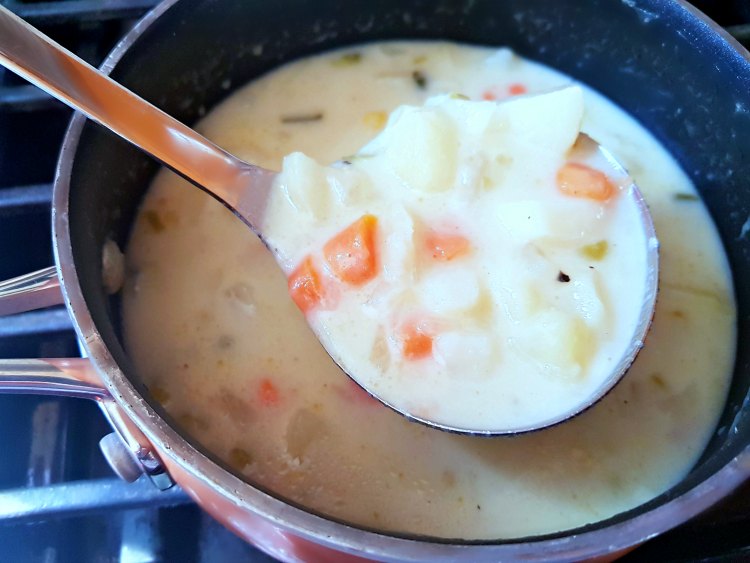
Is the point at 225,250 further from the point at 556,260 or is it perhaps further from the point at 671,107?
the point at 671,107

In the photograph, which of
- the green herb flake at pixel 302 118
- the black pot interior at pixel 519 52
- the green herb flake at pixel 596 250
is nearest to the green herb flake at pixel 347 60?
the black pot interior at pixel 519 52

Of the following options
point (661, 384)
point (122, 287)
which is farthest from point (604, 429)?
point (122, 287)

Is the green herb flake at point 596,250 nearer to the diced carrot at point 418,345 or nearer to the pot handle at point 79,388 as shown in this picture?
the diced carrot at point 418,345

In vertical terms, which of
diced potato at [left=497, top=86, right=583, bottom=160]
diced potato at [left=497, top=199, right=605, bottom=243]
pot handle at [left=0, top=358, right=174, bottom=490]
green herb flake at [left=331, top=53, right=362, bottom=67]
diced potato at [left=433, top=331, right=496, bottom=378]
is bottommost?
pot handle at [left=0, top=358, right=174, bottom=490]

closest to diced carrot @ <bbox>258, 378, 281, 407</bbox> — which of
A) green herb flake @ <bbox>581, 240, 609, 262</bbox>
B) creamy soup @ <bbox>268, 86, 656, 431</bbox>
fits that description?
creamy soup @ <bbox>268, 86, 656, 431</bbox>

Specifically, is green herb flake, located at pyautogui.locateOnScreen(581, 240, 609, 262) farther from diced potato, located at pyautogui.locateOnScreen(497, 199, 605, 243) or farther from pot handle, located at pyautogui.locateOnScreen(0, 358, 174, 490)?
pot handle, located at pyautogui.locateOnScreen(0, 358, 174, 490)

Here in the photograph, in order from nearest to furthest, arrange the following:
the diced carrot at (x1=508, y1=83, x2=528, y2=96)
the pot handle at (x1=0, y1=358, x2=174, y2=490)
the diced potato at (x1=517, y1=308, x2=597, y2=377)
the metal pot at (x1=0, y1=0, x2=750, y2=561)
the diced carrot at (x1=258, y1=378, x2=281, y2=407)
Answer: the metal pot at (x1=0, y1=0, x2=750, y2=561), the pot handle at (x1=0, y1=358, x2=174, y2=490), the diced potato at (x1=517, y1=308, x2=597, y2=377), the diced carrot at (x1=258, y1=378, x2=281, y2=407), the diced carrot at (x1=508, y1=83, x2=528, y2=96)

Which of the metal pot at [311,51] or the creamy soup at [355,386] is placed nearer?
the metal pot at [311,51]
